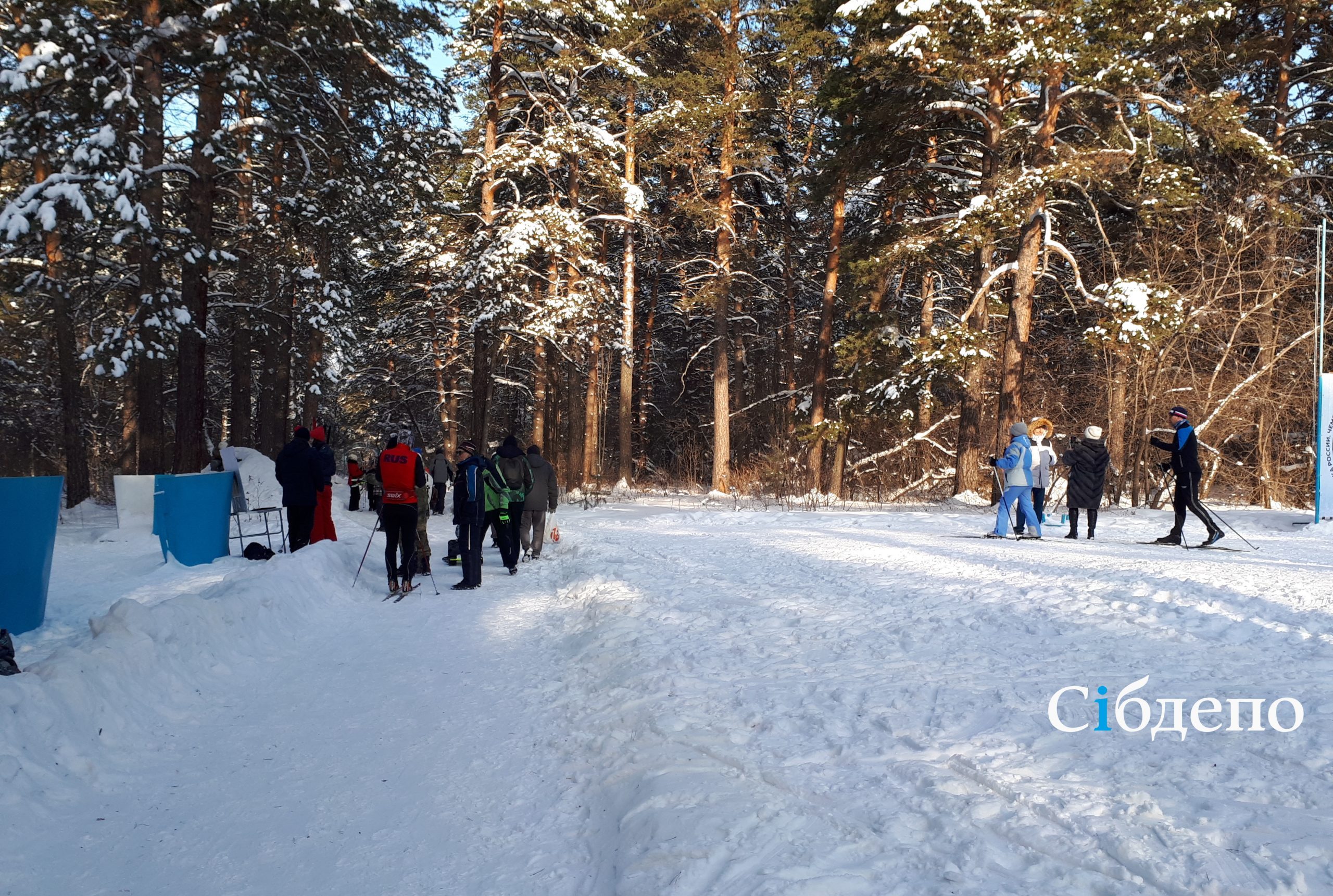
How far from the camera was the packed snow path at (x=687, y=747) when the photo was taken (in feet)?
11.9

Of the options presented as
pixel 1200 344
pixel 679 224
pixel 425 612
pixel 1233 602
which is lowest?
pixel 425 612

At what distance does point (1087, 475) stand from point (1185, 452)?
1.96 m

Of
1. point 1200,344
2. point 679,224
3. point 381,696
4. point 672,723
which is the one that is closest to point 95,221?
point 381,696

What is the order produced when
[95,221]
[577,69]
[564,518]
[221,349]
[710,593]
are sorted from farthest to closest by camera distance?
[221,349] → [577,69] → [564,518] → [95,221] → [710,593]

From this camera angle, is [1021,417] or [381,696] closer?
[381,696]

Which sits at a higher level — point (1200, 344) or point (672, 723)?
point (1200, 344)

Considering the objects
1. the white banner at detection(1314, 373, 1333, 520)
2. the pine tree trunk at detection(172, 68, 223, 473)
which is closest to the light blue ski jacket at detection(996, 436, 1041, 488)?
the white banner at detection(1314, 373, 1333, 520)

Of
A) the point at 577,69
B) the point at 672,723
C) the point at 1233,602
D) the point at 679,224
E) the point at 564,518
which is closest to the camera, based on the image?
the point at 672,723

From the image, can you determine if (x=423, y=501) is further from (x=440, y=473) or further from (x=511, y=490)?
(x=440, y=473)

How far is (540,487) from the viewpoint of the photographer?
13.5 m

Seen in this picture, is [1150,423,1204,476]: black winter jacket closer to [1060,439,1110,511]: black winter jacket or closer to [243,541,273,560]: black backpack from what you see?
[1060,439,1110,511]: black winter jacket

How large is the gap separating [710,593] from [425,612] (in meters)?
3.21

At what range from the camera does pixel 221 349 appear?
30.9 metres

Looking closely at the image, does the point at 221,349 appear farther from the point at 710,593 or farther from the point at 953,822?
the point at 953,822
